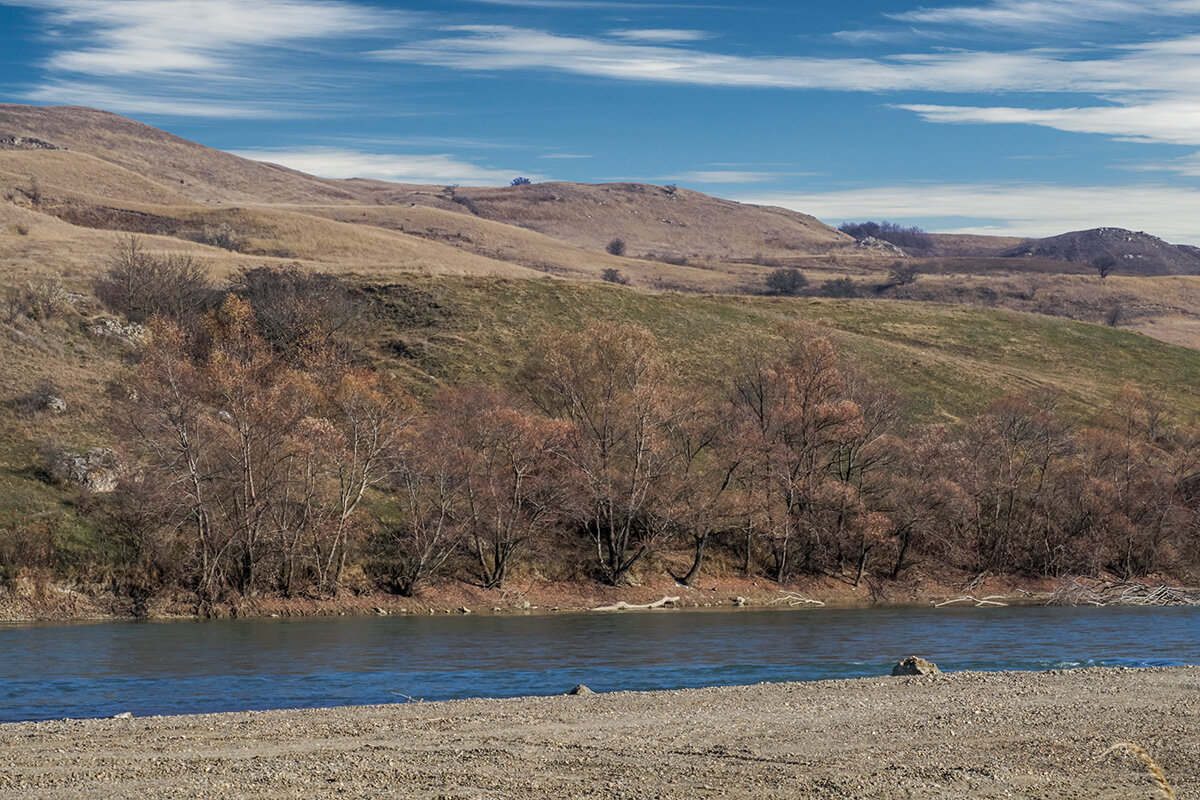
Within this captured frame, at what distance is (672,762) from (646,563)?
3954 cm

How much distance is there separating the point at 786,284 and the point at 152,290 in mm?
106859

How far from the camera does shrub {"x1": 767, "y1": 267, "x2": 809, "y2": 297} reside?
16412 centimetres

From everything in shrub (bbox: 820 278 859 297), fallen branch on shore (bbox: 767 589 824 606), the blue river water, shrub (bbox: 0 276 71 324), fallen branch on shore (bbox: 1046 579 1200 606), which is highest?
shrub (bbox: 820 278 859 297)

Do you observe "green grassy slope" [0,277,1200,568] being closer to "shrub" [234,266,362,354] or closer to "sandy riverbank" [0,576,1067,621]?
"sandy riverbank" [0,576,1067,621]

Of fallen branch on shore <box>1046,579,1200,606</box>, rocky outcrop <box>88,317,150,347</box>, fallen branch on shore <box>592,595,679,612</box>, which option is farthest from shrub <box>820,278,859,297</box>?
fallen branch on shore <box>592,595,679,612</box>

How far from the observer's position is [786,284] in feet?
543

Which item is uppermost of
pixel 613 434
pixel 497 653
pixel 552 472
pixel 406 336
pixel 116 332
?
pixel 116 332

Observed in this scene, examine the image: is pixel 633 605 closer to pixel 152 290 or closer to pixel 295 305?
pixel 295 305

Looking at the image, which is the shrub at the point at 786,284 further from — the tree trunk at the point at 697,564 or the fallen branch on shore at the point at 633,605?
the fallen branch on shore at the point at 633,605

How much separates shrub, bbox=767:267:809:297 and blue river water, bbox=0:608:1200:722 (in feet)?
381

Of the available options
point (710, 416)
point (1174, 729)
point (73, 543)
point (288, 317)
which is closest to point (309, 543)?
point (73, 543)

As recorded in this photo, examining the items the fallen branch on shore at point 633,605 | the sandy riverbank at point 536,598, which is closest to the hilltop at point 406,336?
the sandy riverbank at point 536,598

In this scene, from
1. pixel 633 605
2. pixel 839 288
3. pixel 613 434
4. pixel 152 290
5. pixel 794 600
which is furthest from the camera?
pixel 839 288

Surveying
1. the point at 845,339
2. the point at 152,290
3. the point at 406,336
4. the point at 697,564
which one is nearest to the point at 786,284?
A: the point at 845,339
